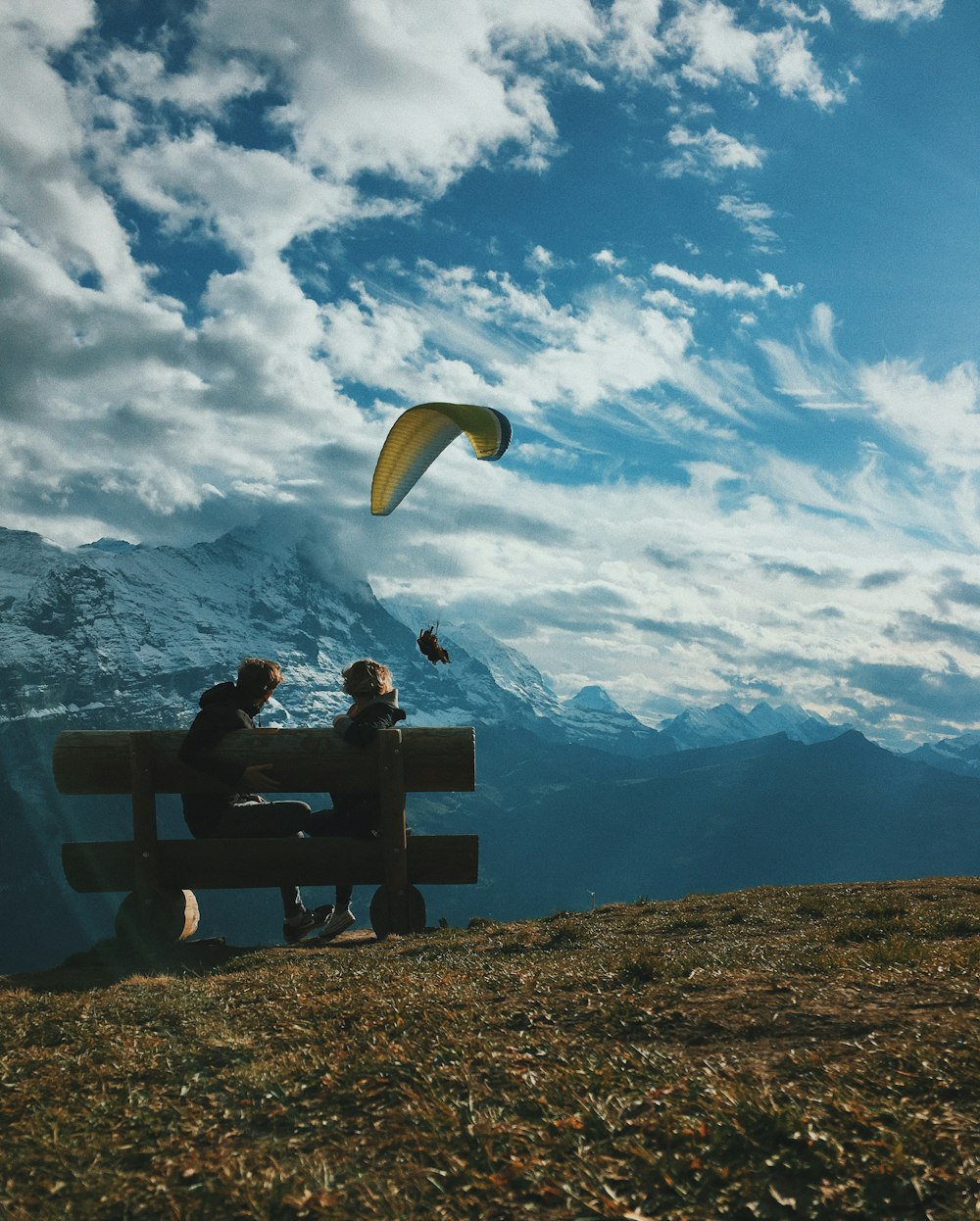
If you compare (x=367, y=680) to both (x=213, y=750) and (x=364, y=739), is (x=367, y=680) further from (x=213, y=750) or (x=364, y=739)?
(x=213, y=750)

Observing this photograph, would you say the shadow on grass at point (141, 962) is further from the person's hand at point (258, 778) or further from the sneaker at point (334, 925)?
the person's hand at point (258, 778)

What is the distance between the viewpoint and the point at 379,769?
1352cm

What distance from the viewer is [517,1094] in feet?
17.5

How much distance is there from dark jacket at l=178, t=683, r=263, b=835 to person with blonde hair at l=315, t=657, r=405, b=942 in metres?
1.49

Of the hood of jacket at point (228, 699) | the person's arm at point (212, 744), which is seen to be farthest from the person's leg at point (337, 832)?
the hood of jacket at point (228, 699)

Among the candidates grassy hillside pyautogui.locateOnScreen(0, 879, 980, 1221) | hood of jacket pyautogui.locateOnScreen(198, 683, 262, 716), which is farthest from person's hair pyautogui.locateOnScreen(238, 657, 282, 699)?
grassy hillside pyautogui.locateOnScreen(0, 879, 980, 1221)

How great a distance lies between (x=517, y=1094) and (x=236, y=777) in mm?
8785

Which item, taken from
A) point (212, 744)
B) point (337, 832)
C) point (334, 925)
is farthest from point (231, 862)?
point (334, 925)

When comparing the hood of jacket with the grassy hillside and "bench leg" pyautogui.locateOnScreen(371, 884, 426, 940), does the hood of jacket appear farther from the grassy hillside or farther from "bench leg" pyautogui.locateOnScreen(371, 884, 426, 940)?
the grassy hillside

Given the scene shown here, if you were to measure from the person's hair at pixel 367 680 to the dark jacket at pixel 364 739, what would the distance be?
21 centimetres

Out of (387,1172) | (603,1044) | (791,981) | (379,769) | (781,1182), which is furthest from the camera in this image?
(379,769)

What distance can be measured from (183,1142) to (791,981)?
16.8 ft

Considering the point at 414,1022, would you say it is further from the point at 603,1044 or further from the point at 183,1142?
the point at 183,1142

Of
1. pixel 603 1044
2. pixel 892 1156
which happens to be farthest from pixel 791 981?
pixel 892 1156
